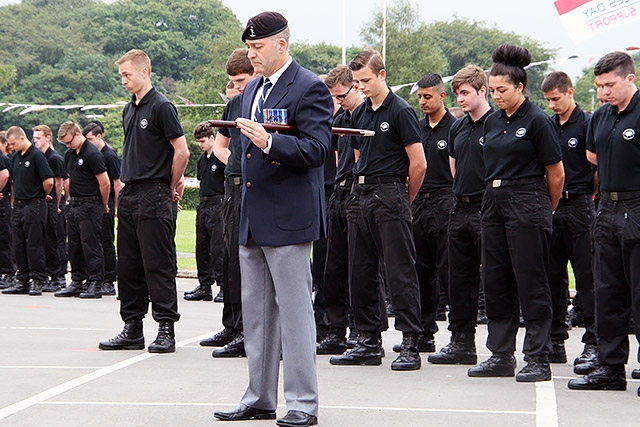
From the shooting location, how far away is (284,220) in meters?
6.31

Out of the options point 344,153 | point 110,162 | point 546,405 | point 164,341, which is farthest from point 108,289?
point 546,405

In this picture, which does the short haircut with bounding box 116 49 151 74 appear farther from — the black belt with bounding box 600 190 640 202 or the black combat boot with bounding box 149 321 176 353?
the black belt with bounding box 600 190 640 202

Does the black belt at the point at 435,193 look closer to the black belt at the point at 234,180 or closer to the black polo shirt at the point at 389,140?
the black polo shirt at the point at 389,140

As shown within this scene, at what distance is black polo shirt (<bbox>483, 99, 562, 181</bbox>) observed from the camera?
8.14m

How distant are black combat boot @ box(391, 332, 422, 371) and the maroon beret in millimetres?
3438

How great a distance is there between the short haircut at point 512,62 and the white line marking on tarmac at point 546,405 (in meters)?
2.27

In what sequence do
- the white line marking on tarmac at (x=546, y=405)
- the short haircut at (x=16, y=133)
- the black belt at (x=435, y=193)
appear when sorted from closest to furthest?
the white line marking on tarmac at (x=546, y=405)
the black belt at (x=435, y=193)
the short haircut at (x=16, y=133)

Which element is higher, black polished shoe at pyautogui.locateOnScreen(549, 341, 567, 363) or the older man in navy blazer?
the older man in navy blazer

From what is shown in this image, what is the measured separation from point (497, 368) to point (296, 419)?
2649mm

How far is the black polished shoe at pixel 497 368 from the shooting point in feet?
27.7

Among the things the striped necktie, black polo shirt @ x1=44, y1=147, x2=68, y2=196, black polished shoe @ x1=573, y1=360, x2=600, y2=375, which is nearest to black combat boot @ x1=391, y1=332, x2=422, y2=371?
black polished shoe @ x1=573, y1=360, x2=600, y2=375

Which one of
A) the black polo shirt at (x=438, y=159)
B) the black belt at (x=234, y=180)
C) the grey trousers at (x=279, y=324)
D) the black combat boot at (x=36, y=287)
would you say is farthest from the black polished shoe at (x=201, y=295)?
the grey trousers at (x=279, y=324)

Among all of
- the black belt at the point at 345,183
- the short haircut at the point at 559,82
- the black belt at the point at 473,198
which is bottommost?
the black belt at the point at 473,198

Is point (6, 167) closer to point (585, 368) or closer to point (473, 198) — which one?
point (473, 198)
